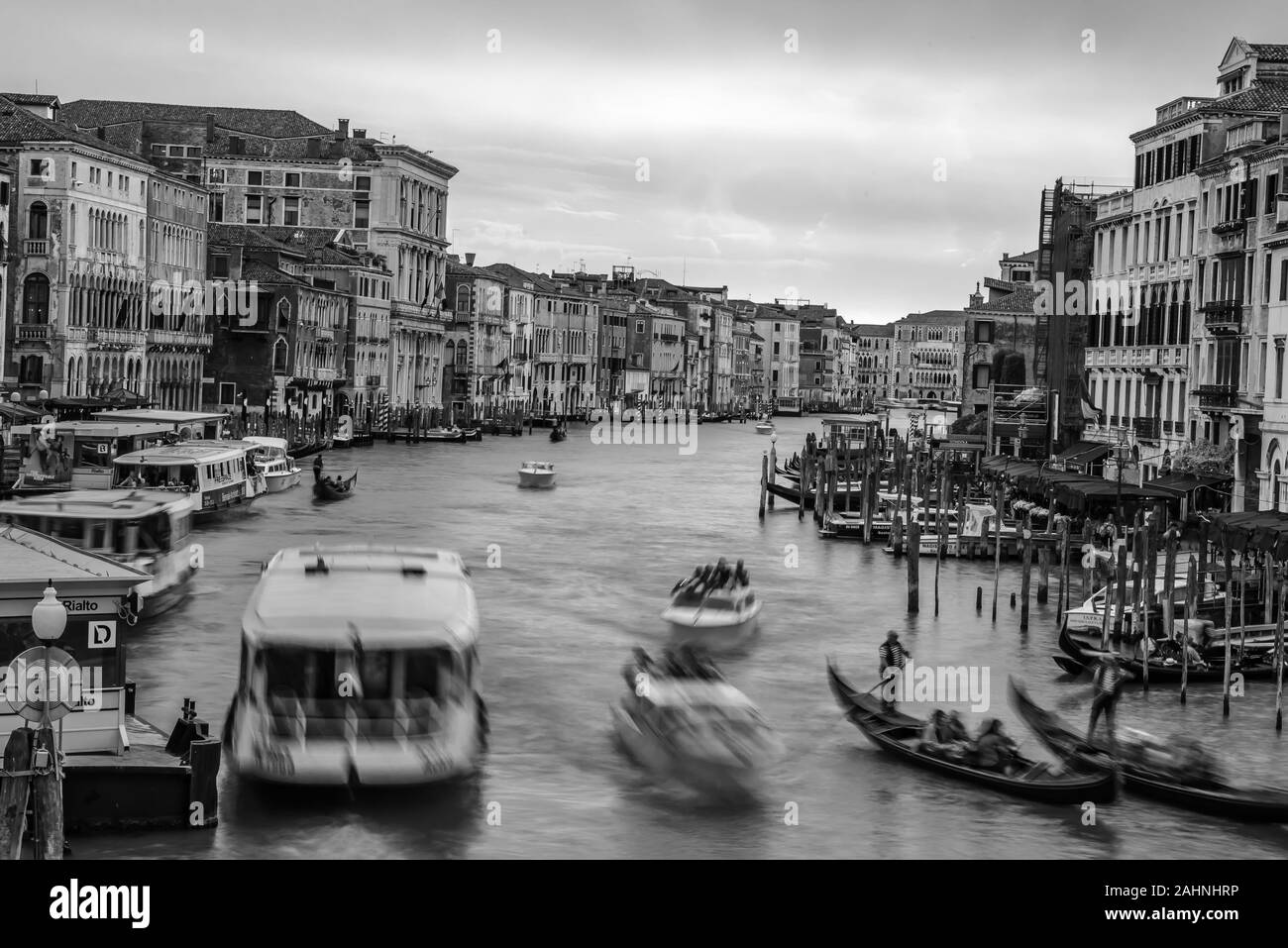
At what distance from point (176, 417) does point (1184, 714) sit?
94.0ft

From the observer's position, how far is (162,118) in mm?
72250

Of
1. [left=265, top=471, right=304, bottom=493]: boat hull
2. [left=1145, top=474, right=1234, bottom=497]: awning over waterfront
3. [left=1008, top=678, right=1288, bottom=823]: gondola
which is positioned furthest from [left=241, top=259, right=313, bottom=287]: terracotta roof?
[left=1008, top=678, right=1288, bottom=823]: gondola

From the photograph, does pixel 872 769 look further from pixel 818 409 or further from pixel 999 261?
pixel 818 409

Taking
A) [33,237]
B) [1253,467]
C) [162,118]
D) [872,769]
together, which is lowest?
[872,769]

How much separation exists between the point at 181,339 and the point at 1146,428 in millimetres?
30796

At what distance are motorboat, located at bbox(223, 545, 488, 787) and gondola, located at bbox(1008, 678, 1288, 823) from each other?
536 cm

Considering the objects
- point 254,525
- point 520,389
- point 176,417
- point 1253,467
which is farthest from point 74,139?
point 520,389

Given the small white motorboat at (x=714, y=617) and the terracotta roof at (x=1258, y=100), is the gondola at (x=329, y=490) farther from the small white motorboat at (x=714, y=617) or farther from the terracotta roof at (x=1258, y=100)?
the terracotta roof at (x=1258, y=100)

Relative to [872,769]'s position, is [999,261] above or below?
above

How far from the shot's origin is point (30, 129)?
45.5m

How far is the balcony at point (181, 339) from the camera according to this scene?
52787mm

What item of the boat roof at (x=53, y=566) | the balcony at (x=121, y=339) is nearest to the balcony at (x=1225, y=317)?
the boat roof at (x=53, y=566)
